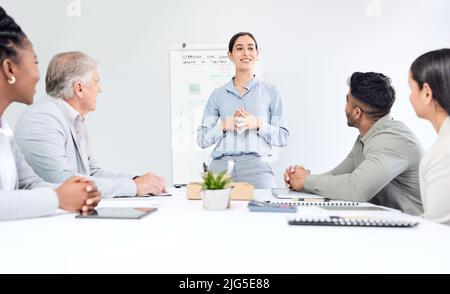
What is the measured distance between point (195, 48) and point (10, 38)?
269 cm

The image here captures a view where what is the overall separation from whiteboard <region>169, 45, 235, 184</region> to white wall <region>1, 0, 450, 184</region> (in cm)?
9

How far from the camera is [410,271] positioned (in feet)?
2.75

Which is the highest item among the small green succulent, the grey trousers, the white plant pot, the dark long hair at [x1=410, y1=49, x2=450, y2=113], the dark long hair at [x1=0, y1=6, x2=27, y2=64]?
the dark long hair at [x1=0, y1=6, x2=27, y2=64]

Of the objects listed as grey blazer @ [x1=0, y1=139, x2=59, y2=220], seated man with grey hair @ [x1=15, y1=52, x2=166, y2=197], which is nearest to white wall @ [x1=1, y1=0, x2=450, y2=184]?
seated man with grey hair @ [x1=15, y1=52, x2=166, y2=197]

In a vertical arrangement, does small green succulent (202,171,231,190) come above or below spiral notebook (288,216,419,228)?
above

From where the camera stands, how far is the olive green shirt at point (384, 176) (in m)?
1.89

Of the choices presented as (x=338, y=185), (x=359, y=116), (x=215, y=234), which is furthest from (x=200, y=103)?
(x=215, y=234)

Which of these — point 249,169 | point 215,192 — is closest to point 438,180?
point 215,192

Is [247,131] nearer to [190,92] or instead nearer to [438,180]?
[190,92]

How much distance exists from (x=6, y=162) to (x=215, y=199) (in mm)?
800

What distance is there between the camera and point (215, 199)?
5.22 ft

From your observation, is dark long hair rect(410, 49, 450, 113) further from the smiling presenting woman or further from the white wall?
the white wall

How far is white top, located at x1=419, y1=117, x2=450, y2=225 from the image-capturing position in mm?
1396
